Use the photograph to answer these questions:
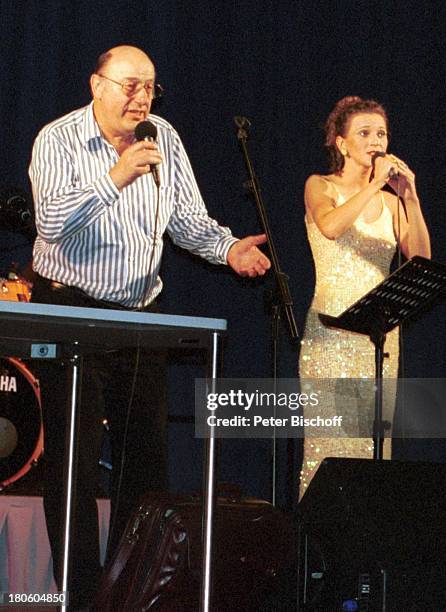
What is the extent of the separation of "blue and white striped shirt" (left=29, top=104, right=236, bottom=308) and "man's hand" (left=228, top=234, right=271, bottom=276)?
0.27 meters

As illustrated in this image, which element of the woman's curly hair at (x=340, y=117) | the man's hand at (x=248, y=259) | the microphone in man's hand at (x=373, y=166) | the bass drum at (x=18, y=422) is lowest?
the bass drum at (x=18, y=422)

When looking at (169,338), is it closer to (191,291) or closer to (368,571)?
(368,571)

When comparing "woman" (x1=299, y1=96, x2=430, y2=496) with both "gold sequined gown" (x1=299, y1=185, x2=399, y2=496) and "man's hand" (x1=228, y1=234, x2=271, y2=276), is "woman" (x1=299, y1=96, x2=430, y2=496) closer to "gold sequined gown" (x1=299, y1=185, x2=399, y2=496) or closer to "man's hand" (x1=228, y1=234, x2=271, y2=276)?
"gold sequined gown" (x1=299, y1=185, x2=399, y2=496)

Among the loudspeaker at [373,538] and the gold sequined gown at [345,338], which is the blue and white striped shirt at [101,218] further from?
the gold sequined gown at [345,338]

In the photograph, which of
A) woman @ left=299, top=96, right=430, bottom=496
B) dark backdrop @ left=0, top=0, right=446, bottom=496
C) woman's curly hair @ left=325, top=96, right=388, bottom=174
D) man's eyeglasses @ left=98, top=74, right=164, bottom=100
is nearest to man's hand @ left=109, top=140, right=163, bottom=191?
man's eyeglasses @ left=98, top=74, right=164, bottom=100

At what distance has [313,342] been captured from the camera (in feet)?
13.5

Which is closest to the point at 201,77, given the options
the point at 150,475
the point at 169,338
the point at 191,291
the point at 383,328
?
the point at 191,291

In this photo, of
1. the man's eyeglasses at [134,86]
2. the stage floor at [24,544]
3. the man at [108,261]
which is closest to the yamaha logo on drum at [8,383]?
the stage floor at [24,544]

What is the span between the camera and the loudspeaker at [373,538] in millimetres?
2139

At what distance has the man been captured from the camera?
2.30 m

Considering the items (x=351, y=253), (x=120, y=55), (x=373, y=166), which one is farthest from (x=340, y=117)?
(x=120, y=55)

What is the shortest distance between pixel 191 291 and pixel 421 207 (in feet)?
3.79

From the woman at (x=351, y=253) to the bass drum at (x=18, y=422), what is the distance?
1254mm

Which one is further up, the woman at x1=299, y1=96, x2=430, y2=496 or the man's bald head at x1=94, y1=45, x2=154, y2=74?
the man's bald head at x1=94, y1=45, x2=154, y2=74
